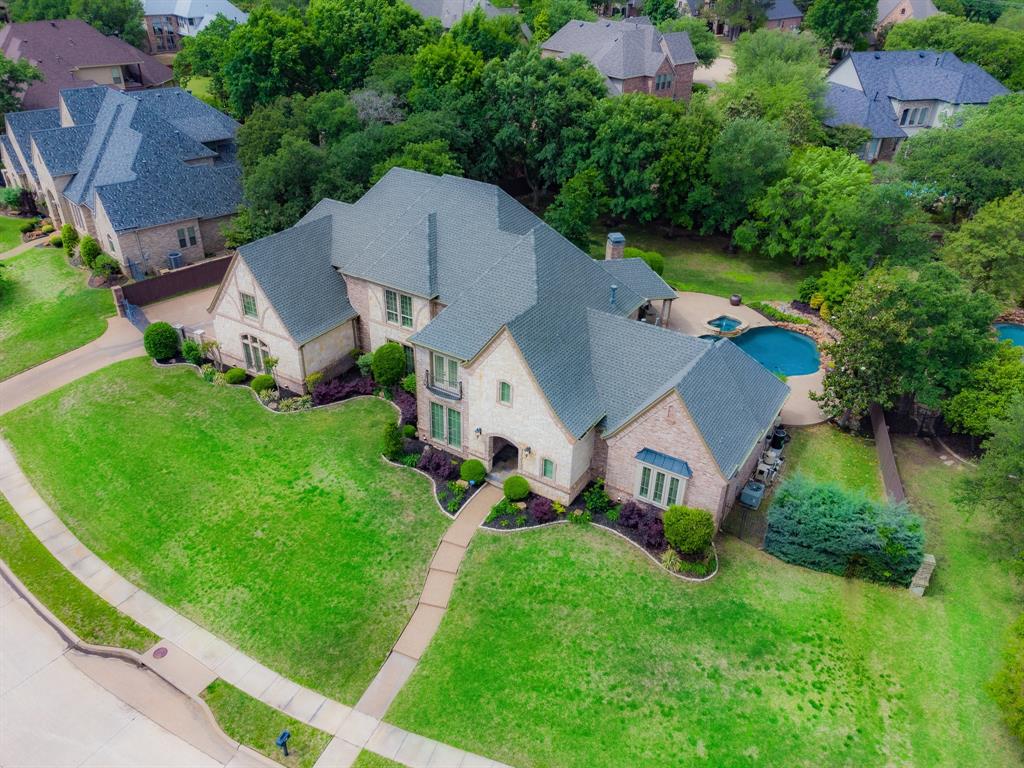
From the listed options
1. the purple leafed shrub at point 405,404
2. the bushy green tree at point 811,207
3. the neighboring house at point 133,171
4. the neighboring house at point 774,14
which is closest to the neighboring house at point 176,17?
the neighboring house at point 133,171

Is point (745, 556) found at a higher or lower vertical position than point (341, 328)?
lower

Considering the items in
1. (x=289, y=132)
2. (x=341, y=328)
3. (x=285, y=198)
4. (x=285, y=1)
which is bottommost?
(x=341, y=328)

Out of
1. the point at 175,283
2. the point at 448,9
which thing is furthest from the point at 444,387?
the point at 448,9

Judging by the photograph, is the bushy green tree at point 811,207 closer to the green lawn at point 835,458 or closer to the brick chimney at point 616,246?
the brick chimney at point 616,246

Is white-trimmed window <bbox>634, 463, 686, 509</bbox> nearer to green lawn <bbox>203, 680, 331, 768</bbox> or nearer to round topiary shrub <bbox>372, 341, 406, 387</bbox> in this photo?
round topiary shrub <bbox>372, 341, 406, 387</bbox>

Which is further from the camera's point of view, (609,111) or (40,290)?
(609,111)

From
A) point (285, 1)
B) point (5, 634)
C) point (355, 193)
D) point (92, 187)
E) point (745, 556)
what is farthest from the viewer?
point (285, 1)

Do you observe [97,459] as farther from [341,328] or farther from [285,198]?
[285,198]

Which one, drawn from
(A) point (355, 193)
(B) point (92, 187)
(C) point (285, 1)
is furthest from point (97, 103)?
(C) point (285, 1)
